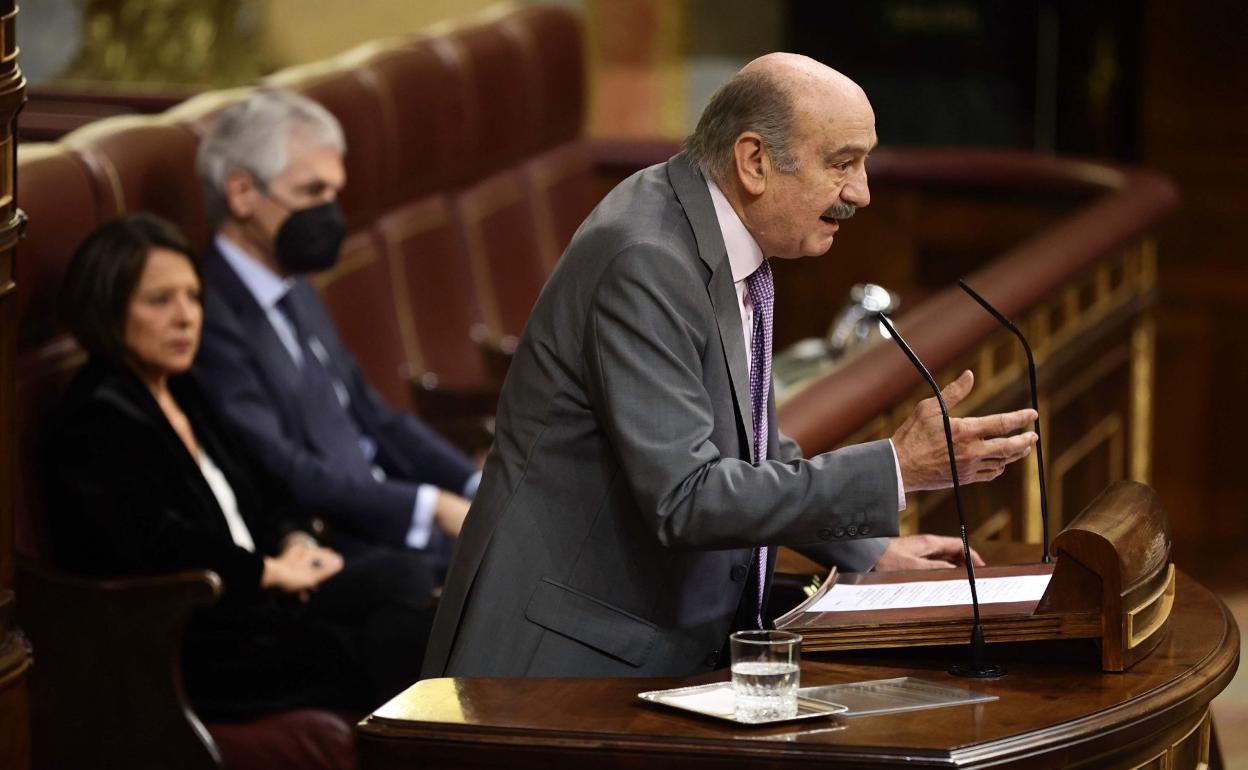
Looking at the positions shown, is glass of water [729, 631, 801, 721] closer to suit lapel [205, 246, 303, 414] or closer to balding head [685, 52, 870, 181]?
balding head [685, 52, 870, 181]

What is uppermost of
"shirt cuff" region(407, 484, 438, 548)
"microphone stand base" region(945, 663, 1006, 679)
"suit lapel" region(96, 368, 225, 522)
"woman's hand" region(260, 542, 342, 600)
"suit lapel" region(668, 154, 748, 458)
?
"suit lapel" region(668, 154, 748, 458)

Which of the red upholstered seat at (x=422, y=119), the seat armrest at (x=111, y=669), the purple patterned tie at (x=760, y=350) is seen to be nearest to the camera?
the purple patterned tie at (x=760, y=350)

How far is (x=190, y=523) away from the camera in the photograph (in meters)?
3.19

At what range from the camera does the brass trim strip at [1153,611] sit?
1.94 m

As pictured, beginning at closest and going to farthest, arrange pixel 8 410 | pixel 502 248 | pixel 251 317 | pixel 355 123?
pixel 8 410 < pixel 251 317 < pixel 355 123 < pixel 502 248

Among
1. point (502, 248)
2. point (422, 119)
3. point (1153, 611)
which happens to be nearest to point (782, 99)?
point (1153, 611)

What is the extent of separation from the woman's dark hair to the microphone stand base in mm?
1743

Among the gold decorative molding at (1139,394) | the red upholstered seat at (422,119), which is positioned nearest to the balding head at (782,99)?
the red upholstered seat at (422,119)

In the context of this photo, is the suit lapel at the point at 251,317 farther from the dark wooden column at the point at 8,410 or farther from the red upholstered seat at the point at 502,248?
the red upholstered seat at the point at 502,248

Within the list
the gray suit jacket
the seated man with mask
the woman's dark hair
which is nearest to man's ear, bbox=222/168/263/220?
the seated man with mask

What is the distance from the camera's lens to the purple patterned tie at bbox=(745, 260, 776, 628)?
7.05 ft

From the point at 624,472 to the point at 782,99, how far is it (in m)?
0.43

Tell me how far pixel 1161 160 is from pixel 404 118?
10.6 ft

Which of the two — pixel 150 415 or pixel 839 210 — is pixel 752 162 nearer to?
pixel 839 210
